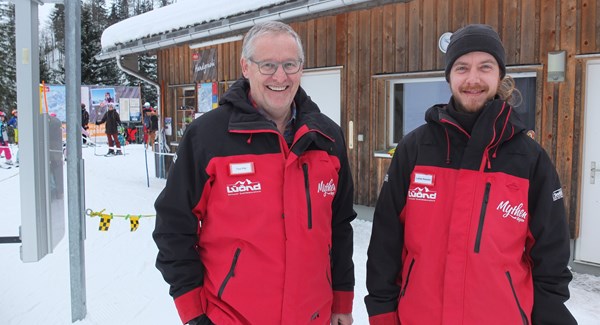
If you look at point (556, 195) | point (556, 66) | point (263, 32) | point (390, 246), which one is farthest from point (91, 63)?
point (556, 195)

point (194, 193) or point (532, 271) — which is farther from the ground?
point (194, 193)

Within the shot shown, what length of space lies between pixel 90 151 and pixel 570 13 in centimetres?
1828

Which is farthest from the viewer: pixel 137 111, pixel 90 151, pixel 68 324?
pixel 137 111

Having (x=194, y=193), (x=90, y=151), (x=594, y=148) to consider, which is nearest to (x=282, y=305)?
(x=194, y=193)

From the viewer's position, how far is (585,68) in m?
4.97

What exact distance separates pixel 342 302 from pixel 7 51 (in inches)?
153

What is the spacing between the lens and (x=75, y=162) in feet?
12.0

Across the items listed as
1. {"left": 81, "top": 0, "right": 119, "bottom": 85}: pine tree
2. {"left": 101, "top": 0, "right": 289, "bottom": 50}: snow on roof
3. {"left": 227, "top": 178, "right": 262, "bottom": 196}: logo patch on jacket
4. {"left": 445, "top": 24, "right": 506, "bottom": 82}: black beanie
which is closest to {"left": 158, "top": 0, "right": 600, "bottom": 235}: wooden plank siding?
{"left": 101, "top": 0, "right": 289, "bottom": 50}: snow on roof

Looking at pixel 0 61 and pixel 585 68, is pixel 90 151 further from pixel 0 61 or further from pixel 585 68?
pixel 585 68

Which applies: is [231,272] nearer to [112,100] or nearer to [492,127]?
[492,127]

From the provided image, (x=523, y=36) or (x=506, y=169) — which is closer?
(x=506, y=169)

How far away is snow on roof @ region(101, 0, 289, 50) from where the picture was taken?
807 centimetres

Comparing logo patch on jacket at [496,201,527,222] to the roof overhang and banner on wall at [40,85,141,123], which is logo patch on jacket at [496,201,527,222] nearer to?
the roof overhang

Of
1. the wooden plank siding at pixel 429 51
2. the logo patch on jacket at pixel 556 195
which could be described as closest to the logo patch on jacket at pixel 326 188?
the logo patch on jacket at pixel 556 195
